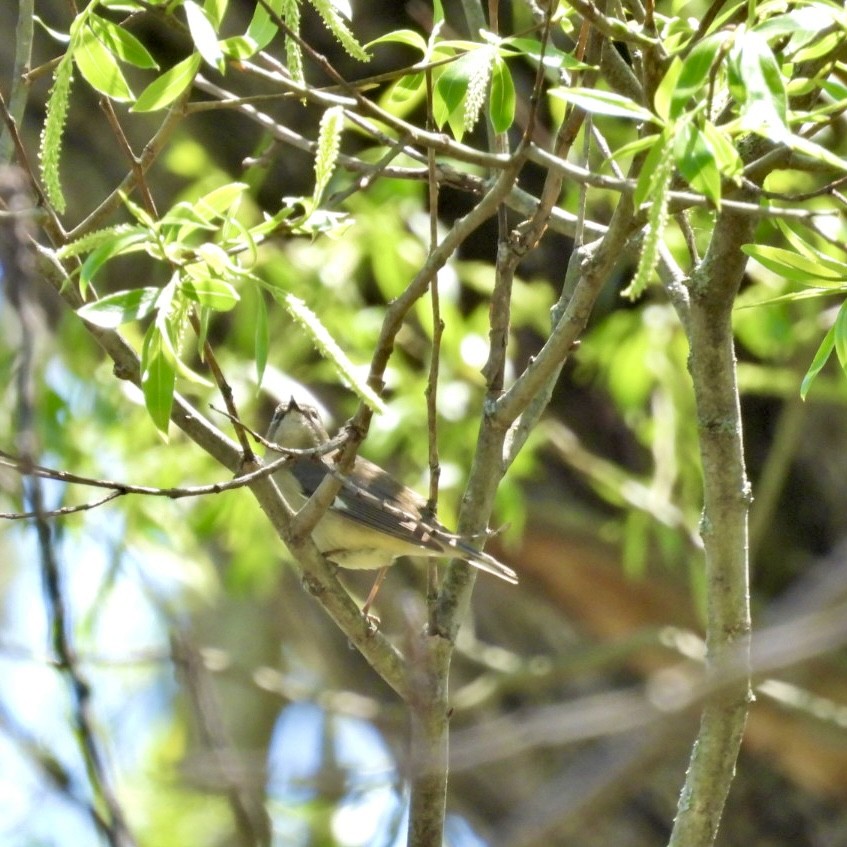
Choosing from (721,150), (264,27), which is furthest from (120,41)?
(721,150)

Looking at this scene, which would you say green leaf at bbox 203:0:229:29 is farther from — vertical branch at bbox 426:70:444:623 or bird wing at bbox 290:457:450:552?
bird wing at bbox 290:457:450:552

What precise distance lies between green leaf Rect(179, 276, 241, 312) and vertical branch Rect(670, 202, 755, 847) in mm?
1120

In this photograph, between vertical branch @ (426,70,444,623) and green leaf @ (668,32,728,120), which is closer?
green leaf @ (668,32,728,120)

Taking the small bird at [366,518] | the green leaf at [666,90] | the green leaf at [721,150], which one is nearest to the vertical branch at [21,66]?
the green leaf at [666,90]

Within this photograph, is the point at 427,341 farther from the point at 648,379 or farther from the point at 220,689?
the point at 220,689

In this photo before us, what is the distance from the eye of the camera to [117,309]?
1.90 m

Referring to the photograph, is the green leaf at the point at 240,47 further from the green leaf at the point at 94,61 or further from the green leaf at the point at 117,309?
the green leaf at the point at 117,309

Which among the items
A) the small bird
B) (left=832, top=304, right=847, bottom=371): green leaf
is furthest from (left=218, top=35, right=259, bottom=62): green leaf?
the small bird

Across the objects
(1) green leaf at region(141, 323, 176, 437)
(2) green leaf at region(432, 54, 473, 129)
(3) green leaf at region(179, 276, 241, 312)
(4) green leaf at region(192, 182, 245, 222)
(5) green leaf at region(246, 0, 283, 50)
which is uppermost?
(5) green leaf at region(246, 0, 283, 50)

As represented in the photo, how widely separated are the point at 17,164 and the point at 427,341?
3568mm

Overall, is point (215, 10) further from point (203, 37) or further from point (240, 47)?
point (203, 37)

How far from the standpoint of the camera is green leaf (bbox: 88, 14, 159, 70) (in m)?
2.10

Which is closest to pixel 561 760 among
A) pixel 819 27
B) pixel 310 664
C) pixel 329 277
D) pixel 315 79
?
pixel 310 664

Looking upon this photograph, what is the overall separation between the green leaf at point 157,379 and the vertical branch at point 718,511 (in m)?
1.18
